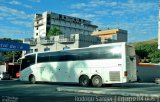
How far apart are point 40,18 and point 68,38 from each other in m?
71.5

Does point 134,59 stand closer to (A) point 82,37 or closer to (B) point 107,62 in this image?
(B) point 107,62

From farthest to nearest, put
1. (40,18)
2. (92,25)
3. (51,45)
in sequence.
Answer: (92,25) < (40,18) < (51,45)

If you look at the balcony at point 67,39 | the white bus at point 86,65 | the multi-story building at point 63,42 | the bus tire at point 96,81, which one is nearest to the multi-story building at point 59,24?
the multi-story building at point 63,42

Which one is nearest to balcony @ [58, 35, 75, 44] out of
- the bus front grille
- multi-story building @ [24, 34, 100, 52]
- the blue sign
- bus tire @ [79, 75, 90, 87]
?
multi-story building @ [24, 34, 100, 52]

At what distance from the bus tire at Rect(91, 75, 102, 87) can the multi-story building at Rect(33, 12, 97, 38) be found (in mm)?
100208

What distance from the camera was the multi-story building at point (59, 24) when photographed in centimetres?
12988

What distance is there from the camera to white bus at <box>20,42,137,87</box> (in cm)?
2678

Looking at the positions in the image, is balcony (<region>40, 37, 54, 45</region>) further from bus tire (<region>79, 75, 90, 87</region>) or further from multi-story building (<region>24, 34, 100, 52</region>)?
bus tire (<region>79, 75, 90, 87</region>)

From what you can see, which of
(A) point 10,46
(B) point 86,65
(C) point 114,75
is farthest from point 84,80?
(A) point 10,46

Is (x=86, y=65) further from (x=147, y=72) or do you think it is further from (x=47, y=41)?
(x=47, y=41)

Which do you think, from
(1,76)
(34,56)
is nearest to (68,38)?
(1,76)

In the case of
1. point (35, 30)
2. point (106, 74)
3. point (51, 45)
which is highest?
point (35, 30)

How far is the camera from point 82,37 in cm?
6234

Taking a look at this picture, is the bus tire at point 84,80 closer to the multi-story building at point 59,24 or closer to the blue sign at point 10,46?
the blue sign at point 10,46
